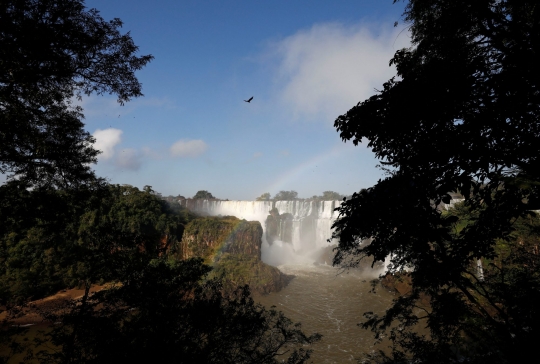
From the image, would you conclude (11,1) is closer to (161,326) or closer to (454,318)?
(161,326)

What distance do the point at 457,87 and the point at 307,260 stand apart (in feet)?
139

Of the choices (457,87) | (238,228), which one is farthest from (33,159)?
(238,228)

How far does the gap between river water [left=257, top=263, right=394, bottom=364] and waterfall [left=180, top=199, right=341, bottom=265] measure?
31.7ft

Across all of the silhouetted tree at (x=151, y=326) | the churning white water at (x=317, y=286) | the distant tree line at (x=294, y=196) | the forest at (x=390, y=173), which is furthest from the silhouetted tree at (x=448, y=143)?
the distant tree line at (x=294, y=196)

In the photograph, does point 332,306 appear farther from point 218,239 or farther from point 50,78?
point 50,78

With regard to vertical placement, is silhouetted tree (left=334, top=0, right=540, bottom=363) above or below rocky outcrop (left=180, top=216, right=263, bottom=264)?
above

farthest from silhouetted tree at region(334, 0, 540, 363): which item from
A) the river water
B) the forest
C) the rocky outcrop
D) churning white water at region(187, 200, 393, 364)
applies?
the rocky outcrop

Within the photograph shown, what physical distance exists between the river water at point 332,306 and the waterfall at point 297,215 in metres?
9.66

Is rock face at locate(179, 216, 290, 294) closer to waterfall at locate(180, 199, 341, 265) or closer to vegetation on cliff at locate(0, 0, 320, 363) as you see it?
waterfall at locate(180, 199, 341, 265)

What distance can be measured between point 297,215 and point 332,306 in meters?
27.6

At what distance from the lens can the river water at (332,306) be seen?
16172 mm

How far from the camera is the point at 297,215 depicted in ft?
166

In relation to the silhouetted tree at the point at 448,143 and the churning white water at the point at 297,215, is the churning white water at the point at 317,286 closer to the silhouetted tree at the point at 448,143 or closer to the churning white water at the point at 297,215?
the churning white water at the point at 297,215

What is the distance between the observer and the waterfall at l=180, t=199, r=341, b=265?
149 feet
